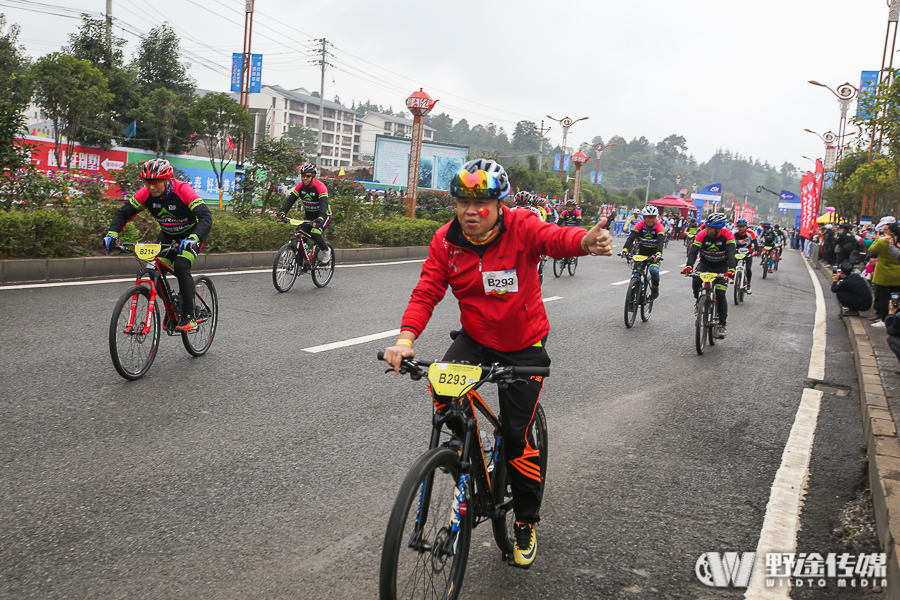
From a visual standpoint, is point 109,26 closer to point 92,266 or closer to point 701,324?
point 92,266

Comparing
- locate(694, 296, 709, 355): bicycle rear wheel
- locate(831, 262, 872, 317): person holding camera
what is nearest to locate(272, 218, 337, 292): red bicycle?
locate(694, 296, 709, 355): bicycle rear wheel

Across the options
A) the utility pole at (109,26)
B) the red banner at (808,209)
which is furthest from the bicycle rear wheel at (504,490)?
the red banner at (808,209)

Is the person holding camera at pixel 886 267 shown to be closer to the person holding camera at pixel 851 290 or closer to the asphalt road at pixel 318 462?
the person holding camera at pixel 851 290

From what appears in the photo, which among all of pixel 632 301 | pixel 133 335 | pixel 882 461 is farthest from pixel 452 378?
pixel 632 301

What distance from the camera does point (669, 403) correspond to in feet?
22.0

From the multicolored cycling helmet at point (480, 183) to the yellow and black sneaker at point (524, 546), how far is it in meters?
1.53

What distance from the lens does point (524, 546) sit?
11.0 feet

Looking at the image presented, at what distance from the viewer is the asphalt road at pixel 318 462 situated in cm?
333

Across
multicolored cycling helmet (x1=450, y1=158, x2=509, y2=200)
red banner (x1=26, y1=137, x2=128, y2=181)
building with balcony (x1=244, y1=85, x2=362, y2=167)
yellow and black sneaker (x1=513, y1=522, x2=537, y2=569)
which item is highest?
building with balcony (x1=244, y1=85, x2=362, y2=167)

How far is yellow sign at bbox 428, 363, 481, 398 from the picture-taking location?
9.19ft

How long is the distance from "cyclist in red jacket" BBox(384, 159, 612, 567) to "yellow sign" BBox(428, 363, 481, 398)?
26 centimetres

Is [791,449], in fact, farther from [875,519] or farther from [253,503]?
[253,503]

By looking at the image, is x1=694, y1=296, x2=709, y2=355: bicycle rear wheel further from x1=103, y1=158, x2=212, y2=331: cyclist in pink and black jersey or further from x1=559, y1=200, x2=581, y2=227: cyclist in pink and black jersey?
x1=559, y1=200, x2=581, y2=227: cyclist in pink and black jersey

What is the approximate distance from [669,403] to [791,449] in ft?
4.29
